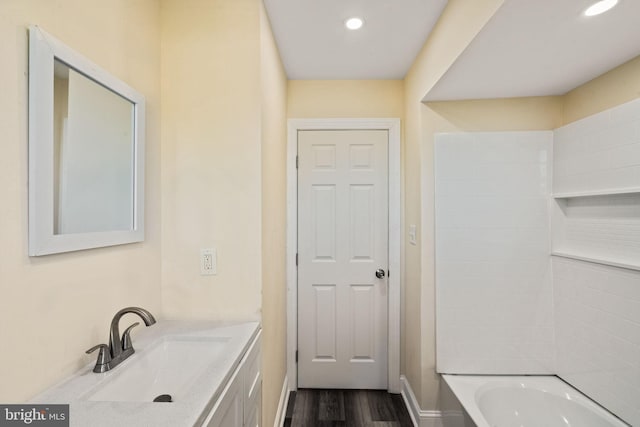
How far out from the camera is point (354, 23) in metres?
1.73

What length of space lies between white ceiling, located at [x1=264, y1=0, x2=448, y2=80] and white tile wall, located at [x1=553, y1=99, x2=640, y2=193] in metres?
1.04

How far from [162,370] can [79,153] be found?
2.81ft

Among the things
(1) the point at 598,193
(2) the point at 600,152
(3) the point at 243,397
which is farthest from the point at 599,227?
(3) the point at 243,397

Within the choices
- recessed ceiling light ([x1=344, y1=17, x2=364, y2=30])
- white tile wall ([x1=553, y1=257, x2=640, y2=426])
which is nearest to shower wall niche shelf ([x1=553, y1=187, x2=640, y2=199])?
→ white tile wall ([x1=553, y1=257, x2=640, y2=426])

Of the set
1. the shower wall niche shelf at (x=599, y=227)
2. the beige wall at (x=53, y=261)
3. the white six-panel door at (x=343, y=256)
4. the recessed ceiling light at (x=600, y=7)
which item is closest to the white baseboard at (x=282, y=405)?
the white six-panel door at (x=343, y=256)

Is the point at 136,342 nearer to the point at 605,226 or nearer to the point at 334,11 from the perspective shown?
the point at 334,11

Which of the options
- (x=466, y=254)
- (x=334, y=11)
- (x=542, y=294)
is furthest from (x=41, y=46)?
(x=542, y=294)

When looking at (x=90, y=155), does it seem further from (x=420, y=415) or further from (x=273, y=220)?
(x=420, y=415)

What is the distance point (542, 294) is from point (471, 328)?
19.6 inches

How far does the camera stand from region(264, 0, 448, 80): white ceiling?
1601 millimetres

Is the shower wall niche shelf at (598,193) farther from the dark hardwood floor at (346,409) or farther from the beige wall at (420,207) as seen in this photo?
the dark hardwood floor at (346,409)

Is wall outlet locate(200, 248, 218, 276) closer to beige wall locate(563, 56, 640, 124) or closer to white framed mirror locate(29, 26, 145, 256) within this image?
white framed mirror locate(29, 26, 145, 256)

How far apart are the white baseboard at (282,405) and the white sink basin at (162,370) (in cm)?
93

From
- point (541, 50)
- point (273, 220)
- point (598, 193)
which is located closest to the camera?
point (541, 50)
